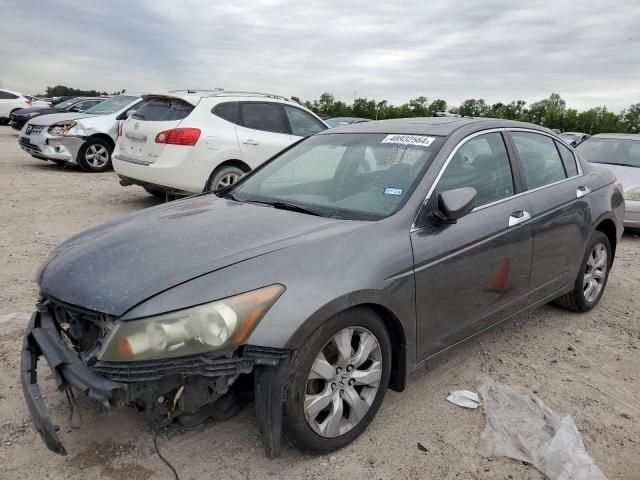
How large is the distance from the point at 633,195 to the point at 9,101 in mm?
28983

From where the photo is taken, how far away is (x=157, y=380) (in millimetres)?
2174

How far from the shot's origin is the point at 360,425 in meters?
2.71

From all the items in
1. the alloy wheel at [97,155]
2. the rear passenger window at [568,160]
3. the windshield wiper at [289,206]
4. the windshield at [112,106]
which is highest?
the windshield at [112,106]

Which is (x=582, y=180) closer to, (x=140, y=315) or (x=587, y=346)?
(x=587, y=346)

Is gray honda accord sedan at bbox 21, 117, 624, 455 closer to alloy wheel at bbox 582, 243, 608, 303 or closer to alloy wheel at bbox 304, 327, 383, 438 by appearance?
alloy wheel at bbox 304, 327, 383, 438

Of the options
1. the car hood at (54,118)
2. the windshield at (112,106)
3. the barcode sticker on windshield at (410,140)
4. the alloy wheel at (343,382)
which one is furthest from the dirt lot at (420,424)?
the windshield at (112,106)

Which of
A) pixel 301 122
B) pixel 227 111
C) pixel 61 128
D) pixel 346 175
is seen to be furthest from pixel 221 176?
pixel 61 128

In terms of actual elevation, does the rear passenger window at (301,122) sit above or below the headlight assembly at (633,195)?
above

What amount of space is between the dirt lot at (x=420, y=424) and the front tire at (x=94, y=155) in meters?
7.09

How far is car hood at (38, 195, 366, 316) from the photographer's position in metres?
2.31

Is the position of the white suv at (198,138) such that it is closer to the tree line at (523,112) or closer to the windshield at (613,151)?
the windshield at (613,151)

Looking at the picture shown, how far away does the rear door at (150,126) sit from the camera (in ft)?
23.6

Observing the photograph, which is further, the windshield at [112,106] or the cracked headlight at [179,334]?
the windshield at [112,106]

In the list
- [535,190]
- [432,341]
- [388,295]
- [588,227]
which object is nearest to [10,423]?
[388,295]
